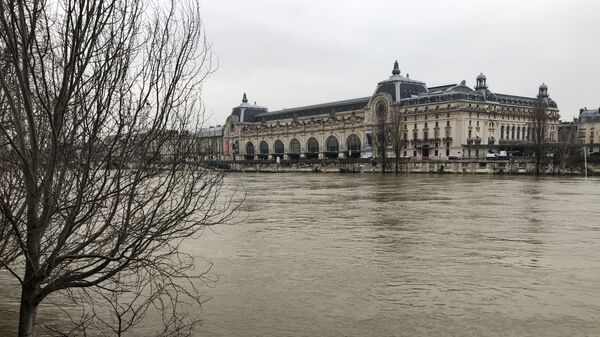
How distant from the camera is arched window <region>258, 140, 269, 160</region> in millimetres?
147050


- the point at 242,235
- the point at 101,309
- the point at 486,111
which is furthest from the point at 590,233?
the point at 486,111

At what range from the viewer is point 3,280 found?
11508 millimetres

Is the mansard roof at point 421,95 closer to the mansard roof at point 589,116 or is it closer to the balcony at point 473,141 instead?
the balcony at point 473,141

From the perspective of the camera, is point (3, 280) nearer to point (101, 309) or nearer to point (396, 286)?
point (101, 309)

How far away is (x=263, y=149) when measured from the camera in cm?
14825

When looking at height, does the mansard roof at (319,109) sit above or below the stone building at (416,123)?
above

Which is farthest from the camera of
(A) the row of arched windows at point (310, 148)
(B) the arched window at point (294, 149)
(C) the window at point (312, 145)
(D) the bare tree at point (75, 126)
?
(B) the arched window at point (294, 149)

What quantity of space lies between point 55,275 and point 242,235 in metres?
12.3

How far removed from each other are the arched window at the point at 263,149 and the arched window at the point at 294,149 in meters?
10.8

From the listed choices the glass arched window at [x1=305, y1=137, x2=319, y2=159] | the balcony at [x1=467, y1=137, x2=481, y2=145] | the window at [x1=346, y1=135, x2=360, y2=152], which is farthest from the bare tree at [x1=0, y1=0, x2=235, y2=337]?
the glass arched window at [x1=305, y1=137, x2=319, y2=159]

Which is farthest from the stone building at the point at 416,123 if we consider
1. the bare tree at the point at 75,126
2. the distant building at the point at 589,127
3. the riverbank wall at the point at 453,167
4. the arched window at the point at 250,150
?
the bare tree at the point at 75,126

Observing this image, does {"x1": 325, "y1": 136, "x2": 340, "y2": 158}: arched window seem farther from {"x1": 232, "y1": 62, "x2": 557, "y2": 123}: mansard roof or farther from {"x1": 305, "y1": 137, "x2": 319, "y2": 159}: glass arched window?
{"x1": 232, "y1": 62, "x2": 557, "y2": 123}: mansard roof

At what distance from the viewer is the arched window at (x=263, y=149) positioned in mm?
147050

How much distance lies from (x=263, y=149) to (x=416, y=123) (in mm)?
54334
